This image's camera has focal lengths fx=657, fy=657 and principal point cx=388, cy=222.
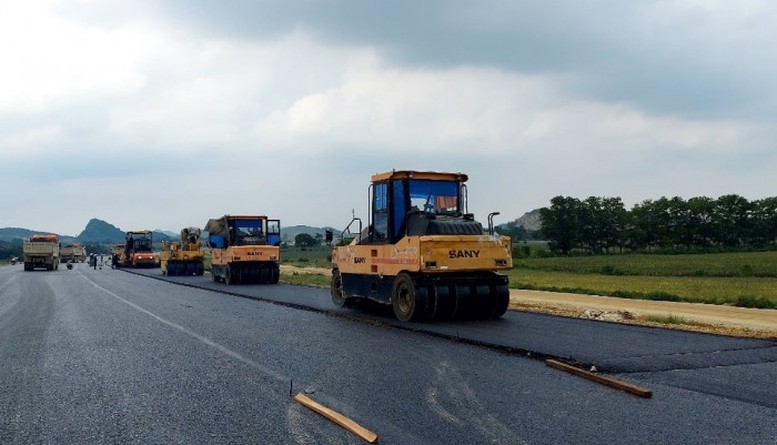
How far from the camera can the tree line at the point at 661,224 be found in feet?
326

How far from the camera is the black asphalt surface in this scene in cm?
554

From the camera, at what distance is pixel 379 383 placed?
24.3 feet

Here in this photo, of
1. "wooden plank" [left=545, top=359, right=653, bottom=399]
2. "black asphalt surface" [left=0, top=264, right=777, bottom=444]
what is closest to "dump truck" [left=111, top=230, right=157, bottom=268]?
"black asphalt surface" [left=0, top=264, right=777, bottom=444]

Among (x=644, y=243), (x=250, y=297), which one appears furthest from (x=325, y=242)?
(x=644, y=243)

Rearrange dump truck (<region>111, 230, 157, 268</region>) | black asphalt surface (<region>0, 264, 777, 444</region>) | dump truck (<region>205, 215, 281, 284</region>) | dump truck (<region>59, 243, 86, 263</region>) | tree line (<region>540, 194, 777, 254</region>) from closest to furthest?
black asphalt surface (<region>0, 264, 777, 444</region>)
dump truck (<region>205, 215, 281, 284</region>)
dump truck (<region>111, 230, 157, 268</region>)
dump truck (<region>59, 243, 86, 263</region>)
tree line (<region>540, 194, 777, 254</region>)

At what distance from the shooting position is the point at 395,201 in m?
14.2

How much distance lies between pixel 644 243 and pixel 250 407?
4031 inches

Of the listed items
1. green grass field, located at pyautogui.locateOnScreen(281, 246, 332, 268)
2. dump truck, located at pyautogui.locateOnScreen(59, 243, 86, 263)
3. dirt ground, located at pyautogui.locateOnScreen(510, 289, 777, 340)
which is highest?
dump truck, located at pyautogui.locateOnScreen(59, 243, 86, 263)

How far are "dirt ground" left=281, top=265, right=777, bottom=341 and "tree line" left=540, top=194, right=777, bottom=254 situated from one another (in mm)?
79955

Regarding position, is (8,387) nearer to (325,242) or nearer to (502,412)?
(502,412)

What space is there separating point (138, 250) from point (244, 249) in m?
29.0

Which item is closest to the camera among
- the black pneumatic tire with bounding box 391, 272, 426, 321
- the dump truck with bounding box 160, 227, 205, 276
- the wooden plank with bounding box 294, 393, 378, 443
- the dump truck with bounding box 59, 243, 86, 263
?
the wooden plank with bounding box 294, 393, 378, 443

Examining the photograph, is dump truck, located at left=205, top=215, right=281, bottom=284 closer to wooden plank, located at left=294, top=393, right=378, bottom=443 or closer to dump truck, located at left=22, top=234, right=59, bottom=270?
wooden plank, located at left=294, top=393, right=378, bottom=443

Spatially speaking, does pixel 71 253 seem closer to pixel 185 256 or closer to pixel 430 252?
pixel 185 256
